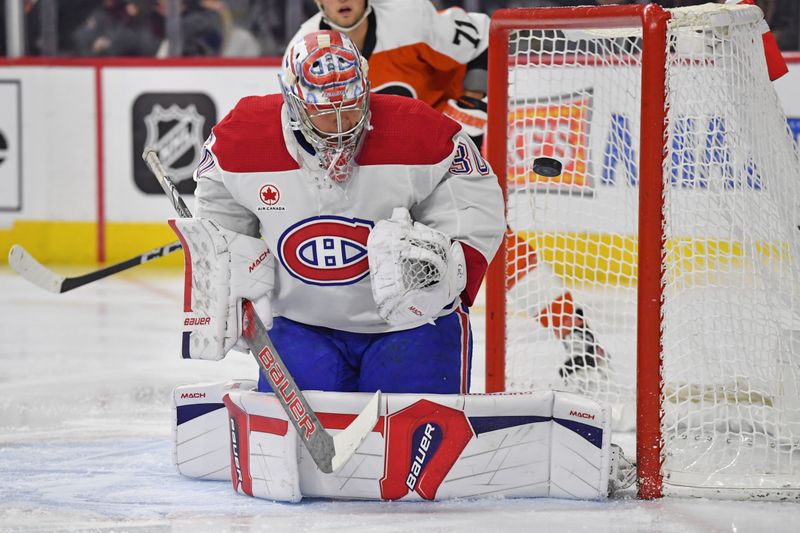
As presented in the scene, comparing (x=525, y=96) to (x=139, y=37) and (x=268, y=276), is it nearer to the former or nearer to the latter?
(x=268, y=276)

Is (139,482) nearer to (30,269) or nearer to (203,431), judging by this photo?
(203,431)

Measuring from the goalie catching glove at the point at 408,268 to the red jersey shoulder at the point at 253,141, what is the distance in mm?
252

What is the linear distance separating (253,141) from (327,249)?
0.24 metres

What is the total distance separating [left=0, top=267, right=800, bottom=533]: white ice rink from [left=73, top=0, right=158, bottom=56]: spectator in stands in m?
2.19

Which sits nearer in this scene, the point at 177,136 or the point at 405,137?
the point at 405,137

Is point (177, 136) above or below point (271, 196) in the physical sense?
above

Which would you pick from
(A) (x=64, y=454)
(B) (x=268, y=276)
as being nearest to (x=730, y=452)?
Result: (B) (x=268, y=276)

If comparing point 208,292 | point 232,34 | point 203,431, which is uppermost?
point 232,34

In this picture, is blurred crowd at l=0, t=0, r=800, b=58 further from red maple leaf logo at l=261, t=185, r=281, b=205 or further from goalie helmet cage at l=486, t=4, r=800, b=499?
red maple leaf logo at l=261, t=185, r=281, b=205

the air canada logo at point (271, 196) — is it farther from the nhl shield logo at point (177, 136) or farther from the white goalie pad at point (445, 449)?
the nhl shield logo at point (177, 136)

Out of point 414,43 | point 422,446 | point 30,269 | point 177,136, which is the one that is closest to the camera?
point 422,446

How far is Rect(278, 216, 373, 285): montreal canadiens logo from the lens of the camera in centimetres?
237

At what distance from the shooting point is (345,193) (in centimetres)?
236

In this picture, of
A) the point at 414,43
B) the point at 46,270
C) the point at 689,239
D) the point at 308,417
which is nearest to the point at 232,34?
the point at 414,43
